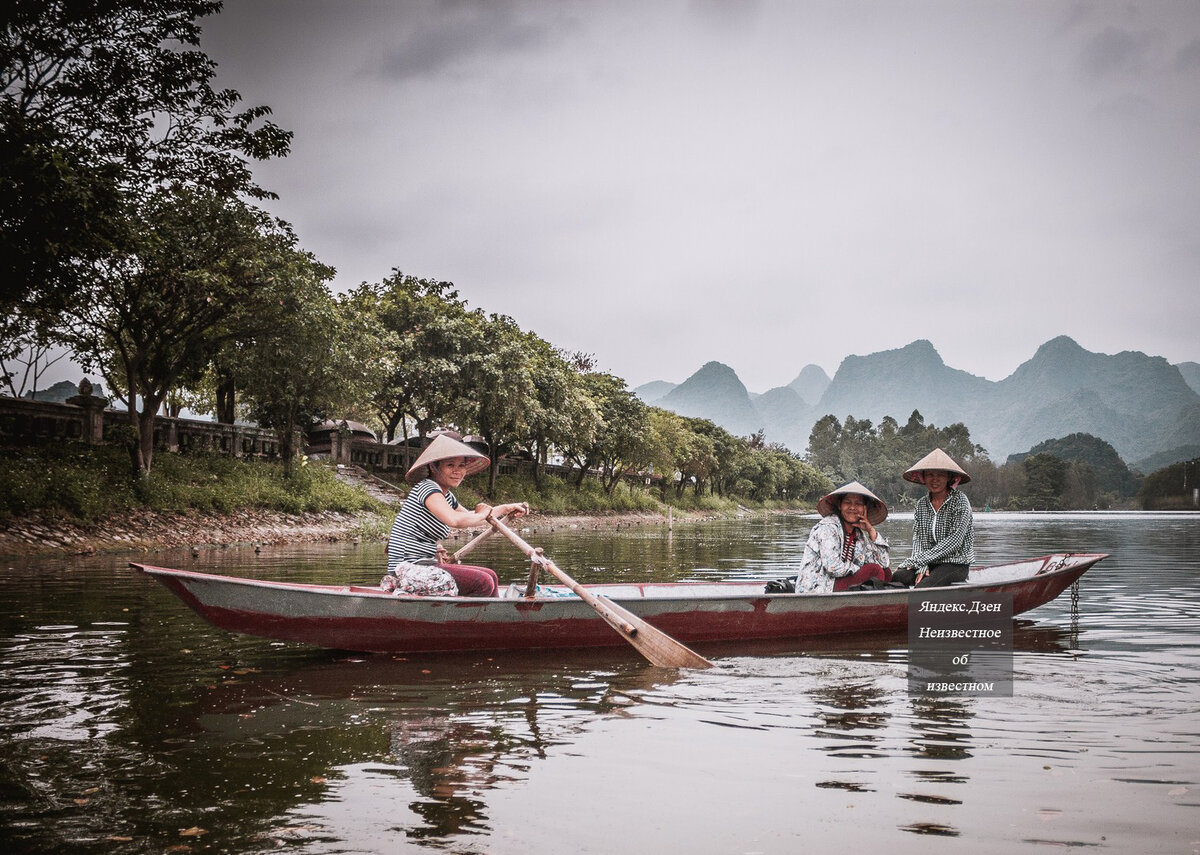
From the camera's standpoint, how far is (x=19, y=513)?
17.4 metres

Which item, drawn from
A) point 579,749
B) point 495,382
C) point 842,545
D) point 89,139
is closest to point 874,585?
point 842,545

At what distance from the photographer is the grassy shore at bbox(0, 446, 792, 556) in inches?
696

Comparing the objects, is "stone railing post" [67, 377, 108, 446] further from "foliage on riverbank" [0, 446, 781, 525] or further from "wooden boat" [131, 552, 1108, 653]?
"wooden boat" [131, 552, 1108, 653]

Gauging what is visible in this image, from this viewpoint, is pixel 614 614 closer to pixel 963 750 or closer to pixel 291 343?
pixel 963 750

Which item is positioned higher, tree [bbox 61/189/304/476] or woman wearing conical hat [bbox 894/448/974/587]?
tree [bbox 61/189/304/476]

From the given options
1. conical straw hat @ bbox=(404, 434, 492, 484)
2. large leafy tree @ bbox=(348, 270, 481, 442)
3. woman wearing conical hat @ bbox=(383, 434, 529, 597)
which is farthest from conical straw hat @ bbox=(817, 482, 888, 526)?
large leafy tree @ bbox=(348, 270, 481, 442)

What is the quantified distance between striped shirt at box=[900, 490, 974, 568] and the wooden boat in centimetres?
46

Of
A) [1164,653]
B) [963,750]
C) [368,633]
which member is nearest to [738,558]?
[1164,653]

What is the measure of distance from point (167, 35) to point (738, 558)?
57.7 feet

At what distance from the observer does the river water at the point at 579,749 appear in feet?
12.7

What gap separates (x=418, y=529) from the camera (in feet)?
26.3

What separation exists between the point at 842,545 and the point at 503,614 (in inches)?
160

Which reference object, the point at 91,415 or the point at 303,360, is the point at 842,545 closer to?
the point at 303,360

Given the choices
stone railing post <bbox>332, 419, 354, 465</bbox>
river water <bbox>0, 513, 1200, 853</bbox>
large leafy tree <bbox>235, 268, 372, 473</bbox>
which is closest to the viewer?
river water <bbox>0, 513, 1200, 853</bbox>
